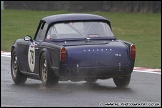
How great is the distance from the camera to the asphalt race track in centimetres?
1030

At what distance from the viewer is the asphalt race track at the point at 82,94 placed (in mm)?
10305

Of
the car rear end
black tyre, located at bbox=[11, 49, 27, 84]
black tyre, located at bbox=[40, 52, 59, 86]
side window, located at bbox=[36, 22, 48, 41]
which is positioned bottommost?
black tyre, located at bbox=[11, 49, 27, 84]

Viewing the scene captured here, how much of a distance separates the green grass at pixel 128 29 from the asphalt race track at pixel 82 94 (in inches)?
219

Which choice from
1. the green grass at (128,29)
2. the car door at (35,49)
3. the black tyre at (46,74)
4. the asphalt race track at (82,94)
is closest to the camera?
the asphalt race track at (82,94)

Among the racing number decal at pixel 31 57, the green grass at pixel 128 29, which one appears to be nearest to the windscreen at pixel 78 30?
the racing number decal at pixel 31 57

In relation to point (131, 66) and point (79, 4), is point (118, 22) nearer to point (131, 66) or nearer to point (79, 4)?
point (79, 4)

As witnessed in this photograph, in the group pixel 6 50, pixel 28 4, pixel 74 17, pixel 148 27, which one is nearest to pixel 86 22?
pixel 74 17

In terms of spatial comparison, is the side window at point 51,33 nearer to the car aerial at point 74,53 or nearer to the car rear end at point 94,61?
the car aerial at point 74,53

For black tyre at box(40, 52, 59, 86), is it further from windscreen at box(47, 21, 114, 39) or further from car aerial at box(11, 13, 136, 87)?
windscreen at box(47, 21, 114, 39)

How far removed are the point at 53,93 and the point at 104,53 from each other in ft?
3.92

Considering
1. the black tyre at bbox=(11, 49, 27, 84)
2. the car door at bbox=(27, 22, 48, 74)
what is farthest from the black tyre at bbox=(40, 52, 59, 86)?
the black tyre at bbox=(11, 49, 27, 84)

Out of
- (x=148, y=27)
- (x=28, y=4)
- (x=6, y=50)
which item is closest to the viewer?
(x=6, y=50)

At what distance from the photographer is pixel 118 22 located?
118 ft

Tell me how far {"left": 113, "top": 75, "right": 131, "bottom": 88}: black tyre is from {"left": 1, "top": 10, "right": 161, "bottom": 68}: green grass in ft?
19.0
